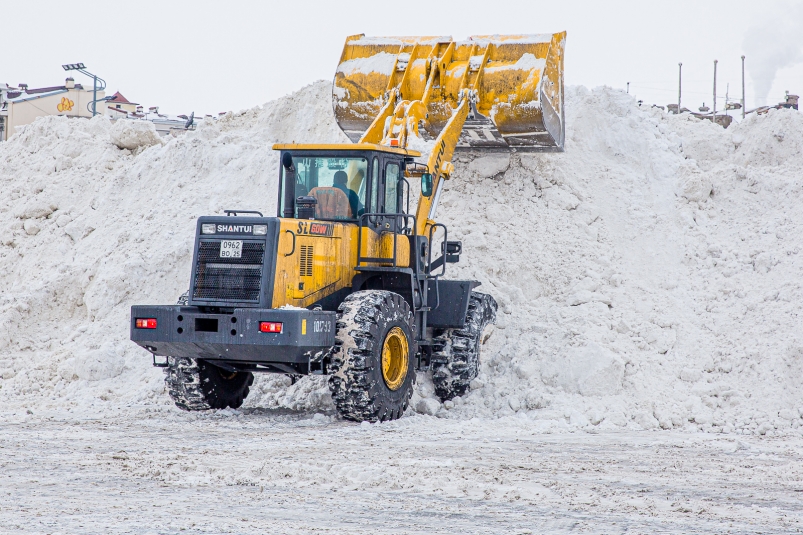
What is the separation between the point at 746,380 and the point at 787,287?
2.24 m

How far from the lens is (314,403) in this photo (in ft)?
36.8

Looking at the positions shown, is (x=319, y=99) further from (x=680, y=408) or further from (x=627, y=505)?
(x=627, y=505)

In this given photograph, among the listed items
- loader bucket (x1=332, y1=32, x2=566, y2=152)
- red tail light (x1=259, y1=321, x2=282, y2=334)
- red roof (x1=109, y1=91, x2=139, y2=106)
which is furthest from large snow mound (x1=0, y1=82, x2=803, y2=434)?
red roof (x1=109, y1=91, x2=139, y2=106)

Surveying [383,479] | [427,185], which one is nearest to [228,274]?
[427,185]

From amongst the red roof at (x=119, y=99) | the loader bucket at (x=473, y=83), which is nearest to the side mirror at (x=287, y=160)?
the loader bucket at (x=473, y=83)

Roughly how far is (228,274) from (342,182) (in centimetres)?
178

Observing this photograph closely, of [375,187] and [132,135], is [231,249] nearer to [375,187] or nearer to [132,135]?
[375,187]

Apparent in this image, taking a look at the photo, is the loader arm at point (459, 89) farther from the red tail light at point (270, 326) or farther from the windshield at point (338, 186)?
the red tail light at point (270, 326)

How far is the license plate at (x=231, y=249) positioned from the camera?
9.77 metres

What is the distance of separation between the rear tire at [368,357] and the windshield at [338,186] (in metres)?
1.04

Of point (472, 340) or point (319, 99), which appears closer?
point (472, 340)

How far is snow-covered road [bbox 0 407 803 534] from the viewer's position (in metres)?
6.01

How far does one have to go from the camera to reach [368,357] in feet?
31.9

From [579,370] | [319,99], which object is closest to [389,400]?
[579,370]
